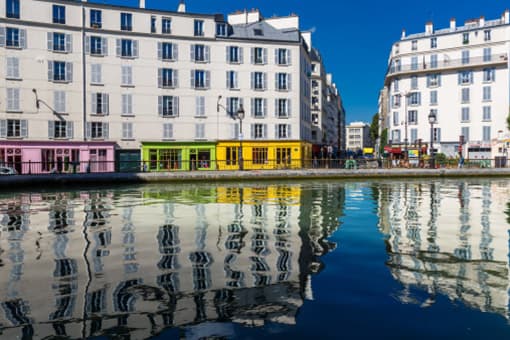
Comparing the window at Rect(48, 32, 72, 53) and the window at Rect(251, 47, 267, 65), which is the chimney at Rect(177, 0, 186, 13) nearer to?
the window at Rect(251, 47, 267, 65)

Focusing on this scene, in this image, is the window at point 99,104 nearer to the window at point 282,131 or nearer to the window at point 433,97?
the window at point 282,131

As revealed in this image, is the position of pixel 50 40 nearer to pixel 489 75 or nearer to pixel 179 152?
pixel 179 152

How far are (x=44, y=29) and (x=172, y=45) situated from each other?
36.5 feet

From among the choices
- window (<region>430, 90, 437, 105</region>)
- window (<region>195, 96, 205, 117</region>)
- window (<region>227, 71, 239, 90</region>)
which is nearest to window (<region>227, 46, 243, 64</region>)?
window (<region>227, 71, 239, 90</region>)

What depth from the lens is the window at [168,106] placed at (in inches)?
1596

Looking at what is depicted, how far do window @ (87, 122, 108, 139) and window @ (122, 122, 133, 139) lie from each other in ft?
4.95

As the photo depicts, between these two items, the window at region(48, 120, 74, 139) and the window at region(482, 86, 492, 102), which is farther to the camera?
the window at region(482, 86, 492, 102)

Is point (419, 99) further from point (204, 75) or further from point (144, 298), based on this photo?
point (144, 298)

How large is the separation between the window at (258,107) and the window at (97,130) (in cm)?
1412

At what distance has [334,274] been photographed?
5.93 meters

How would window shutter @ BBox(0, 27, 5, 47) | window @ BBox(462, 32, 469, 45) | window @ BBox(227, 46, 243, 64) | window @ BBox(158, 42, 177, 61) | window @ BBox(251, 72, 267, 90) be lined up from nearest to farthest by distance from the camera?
window shutter @ BBox(0, 27, 5, 47)
window @ BBox(158, 42, 177, 61)
window @ BBox(227, 46, 243, 64)
window @ BBox(251, 72, 267, 90)
window @ BBox(462, 32, 469, 45)

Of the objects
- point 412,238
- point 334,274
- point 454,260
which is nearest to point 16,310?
point 334,274

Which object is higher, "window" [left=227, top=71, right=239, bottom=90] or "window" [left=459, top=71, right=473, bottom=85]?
"window" [left=459, top=71, right=473, bottom=85]

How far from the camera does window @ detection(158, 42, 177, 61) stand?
40281 mm
